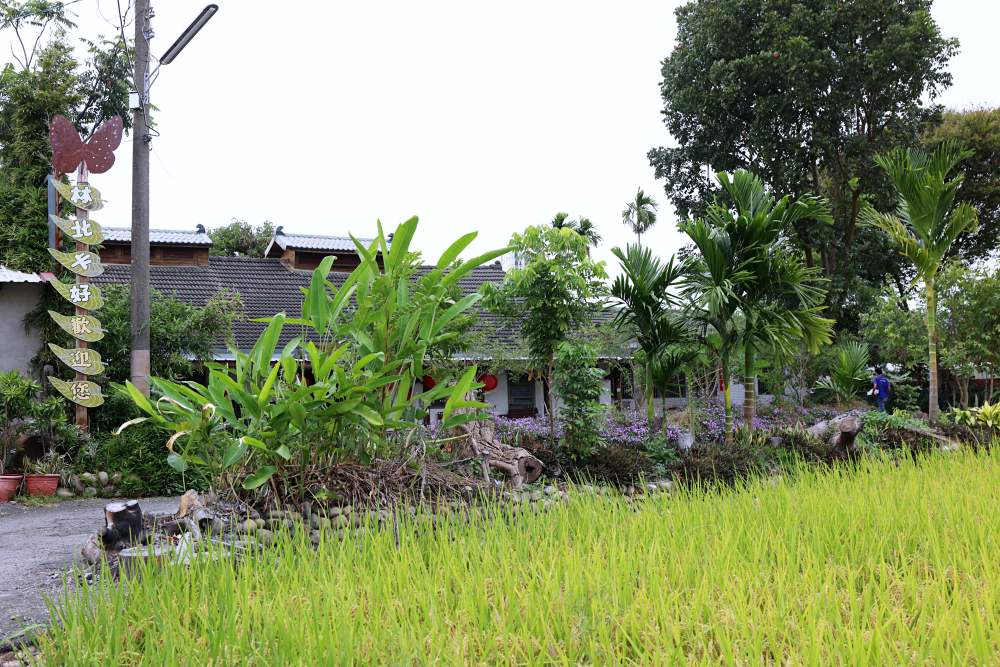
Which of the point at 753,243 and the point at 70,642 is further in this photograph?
the point at 753,243

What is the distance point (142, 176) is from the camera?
923 cm

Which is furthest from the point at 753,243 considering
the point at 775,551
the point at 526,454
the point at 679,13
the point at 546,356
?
the point at 679,13

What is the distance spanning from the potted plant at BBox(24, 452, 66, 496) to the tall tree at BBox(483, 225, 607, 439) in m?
4.96

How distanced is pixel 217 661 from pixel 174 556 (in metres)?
0.96

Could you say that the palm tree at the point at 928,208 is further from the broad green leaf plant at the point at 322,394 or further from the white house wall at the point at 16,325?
the white house wall at the point at 16,325

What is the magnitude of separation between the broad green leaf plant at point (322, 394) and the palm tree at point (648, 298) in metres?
4.07

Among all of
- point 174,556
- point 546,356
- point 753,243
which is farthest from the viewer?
point 753,243

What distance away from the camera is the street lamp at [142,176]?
896cm

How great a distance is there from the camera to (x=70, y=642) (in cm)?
247

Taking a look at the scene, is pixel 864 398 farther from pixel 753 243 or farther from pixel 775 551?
pixel 775 551

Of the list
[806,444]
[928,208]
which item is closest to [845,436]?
[806,444]

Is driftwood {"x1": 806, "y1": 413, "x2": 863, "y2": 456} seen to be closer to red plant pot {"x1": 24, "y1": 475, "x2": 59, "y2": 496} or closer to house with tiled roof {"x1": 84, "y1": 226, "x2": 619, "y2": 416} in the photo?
house with tiled roof {"x1": 84, "y1": 226, "x2": 619, "y2": 416}

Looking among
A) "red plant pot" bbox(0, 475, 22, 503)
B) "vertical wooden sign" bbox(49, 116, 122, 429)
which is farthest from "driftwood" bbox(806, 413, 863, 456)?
"red plant pot" bbox(0, 475, 22, 503)

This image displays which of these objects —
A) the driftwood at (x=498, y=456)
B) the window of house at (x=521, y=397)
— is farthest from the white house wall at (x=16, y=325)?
the window of house at (x=521, y=397)
